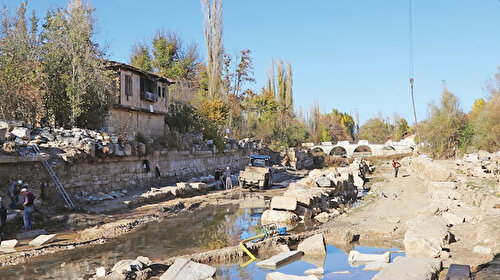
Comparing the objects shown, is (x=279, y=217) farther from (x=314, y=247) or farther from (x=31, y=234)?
(x=31, y=234)

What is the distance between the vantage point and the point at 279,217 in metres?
14.7

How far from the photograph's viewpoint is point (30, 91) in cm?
1869

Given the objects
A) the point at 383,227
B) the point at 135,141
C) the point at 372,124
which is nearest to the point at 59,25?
the point at 135,141

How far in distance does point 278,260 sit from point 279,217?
5.30 meters

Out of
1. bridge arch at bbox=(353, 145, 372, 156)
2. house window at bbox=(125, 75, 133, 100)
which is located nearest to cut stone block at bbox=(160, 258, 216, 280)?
house window at bbox=(125, 75, 133, 100)

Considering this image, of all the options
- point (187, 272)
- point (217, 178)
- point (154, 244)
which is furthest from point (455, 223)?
point (217, 178)

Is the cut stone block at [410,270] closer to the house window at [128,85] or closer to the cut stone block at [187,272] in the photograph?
the cut stone block at [187,272]

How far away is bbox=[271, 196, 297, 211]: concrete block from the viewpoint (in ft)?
49.1

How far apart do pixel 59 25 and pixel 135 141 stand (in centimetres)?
678

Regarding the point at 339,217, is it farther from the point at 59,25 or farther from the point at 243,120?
the point at 243,120

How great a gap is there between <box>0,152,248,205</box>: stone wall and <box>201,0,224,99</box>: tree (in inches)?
296

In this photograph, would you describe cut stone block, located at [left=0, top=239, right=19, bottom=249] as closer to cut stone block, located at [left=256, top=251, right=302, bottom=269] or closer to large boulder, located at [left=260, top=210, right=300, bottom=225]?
cut stone block, located at [left=256, top=251, right=302, bottom=269]

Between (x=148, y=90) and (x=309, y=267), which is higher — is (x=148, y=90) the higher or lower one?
the higher one

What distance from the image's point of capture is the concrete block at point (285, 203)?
1495 centimetres
